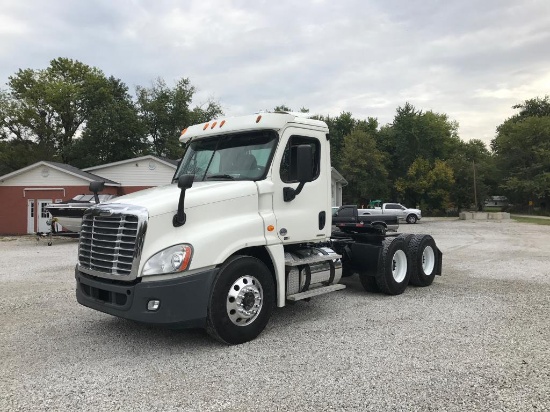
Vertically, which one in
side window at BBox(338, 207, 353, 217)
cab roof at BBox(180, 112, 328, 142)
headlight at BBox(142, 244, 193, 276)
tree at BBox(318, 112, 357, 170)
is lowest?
headlight at BBox(142, 244, 193, 276)

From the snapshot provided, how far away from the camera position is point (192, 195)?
4832mm

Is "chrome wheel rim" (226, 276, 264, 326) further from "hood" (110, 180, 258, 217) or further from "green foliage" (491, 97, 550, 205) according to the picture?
"green foliage" (491, 97, 550, 205)

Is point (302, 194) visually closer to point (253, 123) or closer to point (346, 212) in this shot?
point (253, 123)

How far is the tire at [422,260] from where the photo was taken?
8.27 metres

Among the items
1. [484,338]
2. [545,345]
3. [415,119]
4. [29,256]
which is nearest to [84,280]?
[484,338]

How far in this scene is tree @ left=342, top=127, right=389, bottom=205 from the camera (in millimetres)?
51750

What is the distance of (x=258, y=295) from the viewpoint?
515 cm

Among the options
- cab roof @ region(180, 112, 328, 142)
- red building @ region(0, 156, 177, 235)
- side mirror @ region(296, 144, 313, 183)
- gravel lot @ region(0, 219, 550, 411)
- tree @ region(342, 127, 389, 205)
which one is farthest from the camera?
tree @ region(342, 127, 389, 205)

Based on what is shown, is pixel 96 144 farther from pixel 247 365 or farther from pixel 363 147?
pixel 247 365

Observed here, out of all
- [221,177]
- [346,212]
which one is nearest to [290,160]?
[221,177]

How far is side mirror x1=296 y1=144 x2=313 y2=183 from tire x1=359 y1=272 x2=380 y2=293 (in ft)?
9.33

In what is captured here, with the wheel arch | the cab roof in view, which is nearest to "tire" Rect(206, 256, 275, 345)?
the wheel arch

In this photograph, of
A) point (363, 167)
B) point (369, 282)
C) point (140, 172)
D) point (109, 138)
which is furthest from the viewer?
point (363, 167)

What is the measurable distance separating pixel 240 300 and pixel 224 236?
2.48 feet
